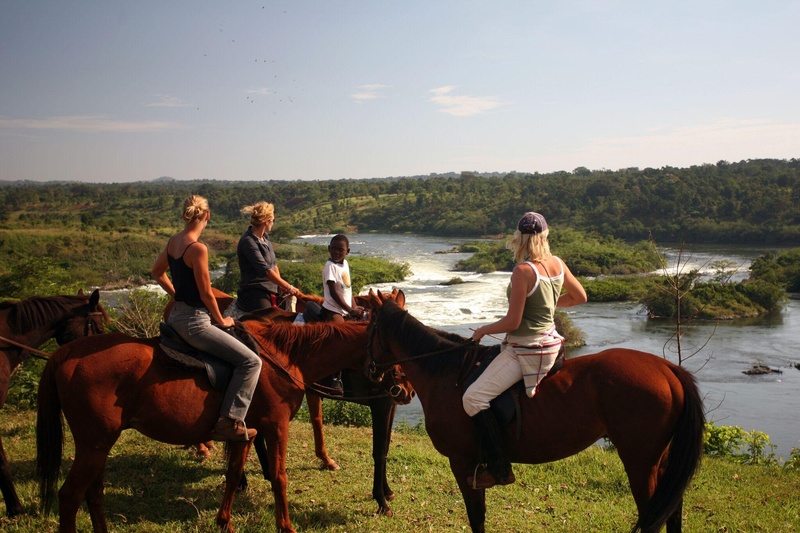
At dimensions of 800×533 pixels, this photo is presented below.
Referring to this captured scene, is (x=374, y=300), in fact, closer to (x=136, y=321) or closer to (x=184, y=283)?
(x=184, y=283)

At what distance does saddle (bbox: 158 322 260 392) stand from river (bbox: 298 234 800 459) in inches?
270

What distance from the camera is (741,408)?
57.2 ft

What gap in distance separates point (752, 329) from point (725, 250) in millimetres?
25139

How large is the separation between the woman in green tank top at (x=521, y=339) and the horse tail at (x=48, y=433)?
9.55 ft

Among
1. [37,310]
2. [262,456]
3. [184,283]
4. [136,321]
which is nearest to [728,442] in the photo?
[262,456]

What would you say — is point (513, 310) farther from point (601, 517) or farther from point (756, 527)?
point (756, 527)

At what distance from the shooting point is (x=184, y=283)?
180 inches

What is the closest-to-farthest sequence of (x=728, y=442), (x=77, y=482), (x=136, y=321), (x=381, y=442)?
1. (x=77, y=482)
2. (x=381, y=442)
3. (x=728, y=442)
4. (x=136, y=321)

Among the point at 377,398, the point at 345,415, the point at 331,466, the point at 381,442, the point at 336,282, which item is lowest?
the point at 345,415

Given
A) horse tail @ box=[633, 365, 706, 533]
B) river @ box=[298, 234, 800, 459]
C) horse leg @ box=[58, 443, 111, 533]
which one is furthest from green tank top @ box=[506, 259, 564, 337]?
river @ box=[298, 234, 800, 459]

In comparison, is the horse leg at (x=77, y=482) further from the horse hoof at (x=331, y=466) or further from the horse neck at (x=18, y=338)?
the horse hoof at (x=331, y=466)

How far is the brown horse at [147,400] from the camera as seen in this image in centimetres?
437

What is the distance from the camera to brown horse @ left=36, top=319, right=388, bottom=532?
172 inches

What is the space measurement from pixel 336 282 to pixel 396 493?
2.10 m
